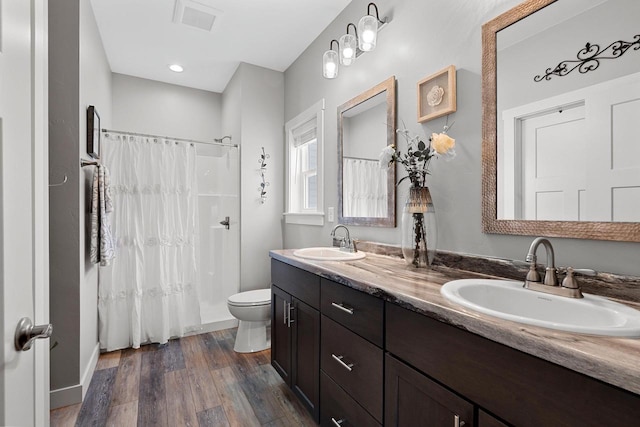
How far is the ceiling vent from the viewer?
2.21m

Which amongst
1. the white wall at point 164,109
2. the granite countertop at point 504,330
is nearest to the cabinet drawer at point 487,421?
the granite countertop at point 504,330

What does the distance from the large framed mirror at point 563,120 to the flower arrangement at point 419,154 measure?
17 centimetres

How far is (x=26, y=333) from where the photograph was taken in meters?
0.63

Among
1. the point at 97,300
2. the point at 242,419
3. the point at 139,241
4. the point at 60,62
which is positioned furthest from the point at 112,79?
the point at 242,419

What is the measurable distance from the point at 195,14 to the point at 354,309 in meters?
2.45

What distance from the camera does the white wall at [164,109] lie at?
334cm

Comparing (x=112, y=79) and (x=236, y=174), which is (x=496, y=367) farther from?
(x=112, y=79)

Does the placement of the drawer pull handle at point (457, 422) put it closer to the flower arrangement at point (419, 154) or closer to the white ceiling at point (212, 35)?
the flower arrangement at point (419, 154)

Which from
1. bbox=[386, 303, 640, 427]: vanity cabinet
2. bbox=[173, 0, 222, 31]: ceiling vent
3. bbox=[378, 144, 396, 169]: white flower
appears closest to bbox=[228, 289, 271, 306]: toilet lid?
bbox=[378, 144, 396, 169]: white flower

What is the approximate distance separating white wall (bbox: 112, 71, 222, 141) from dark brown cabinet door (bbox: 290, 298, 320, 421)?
2.84 m

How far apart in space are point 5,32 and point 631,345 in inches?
53.6

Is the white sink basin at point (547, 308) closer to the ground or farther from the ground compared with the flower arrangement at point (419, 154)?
closer to the ground

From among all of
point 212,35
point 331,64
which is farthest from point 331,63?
point 212,35

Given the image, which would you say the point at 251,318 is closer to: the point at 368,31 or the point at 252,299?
the point at 252,299
